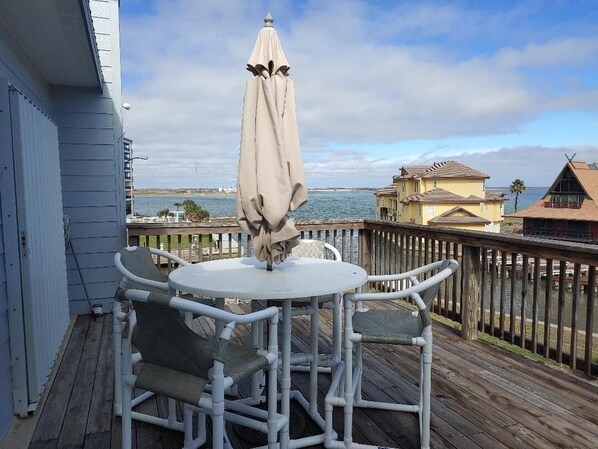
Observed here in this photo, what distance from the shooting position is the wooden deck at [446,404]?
6.88 feet

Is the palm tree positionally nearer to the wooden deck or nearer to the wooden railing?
the wooden railing

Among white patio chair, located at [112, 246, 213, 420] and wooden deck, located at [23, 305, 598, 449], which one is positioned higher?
white patio chair, located at [112, 246, 213, 420]

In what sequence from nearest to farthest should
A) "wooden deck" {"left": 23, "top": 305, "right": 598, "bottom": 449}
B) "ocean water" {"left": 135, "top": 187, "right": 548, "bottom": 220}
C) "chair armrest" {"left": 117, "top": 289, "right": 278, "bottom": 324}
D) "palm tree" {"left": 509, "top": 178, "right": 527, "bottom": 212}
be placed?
"chair armrest" {"left": 117, "top": 289, "right": 278, "bottom": 324} → "wooden deck" {"left": 23, "top": 305, "right": 598, "bottom": 449} → "ocean water" {"left": 135, "top": 187, "right": 548, "bottom": 220} → "palm tree" {"left": 509, "top": 178, "right": 527, "bottom": 212}

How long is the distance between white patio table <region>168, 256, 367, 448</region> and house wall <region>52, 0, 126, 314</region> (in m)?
2.43

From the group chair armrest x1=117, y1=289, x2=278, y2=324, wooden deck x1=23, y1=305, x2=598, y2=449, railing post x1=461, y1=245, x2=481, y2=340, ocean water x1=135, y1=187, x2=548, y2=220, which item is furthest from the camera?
ocean water x1=135, y1=187, x2=548, y2=220

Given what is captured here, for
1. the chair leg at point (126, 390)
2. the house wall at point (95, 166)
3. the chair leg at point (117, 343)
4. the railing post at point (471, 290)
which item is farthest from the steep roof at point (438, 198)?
the chair leg at point (126, 390)

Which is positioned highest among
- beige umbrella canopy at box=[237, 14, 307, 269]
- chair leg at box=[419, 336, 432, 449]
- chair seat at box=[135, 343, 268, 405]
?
beige umbrella canopy at box=[237, 14, 307, 269]

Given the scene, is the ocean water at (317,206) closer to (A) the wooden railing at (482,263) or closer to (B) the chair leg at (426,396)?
(A) the wooden railing at (482,263)

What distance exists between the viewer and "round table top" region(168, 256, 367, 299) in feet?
5.98

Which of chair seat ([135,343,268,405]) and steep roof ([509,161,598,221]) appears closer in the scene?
chair seat ([135,343,268,405])

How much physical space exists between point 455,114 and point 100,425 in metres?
56.8

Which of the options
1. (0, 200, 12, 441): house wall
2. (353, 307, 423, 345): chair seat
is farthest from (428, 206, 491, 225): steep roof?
(0, 200, 12, 441): house wall

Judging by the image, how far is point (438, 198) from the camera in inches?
1002

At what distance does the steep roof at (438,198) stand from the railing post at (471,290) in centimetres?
2191
